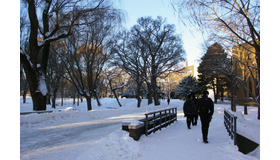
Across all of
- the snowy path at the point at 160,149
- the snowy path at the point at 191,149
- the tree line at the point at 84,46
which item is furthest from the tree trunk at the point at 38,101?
the snowy path at the point at 191,149

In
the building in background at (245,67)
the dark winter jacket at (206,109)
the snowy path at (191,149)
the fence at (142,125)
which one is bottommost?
the snowy path at (191,149)

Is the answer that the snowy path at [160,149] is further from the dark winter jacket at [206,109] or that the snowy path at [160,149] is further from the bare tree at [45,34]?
the bare tree at [45,34]

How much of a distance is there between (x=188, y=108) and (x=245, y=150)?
3.01 metres

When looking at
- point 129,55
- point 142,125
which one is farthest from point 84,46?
point 142,125

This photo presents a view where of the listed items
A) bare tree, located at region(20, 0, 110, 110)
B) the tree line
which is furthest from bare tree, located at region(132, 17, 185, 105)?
bare tree, located at region(20, 0, 110, 110)

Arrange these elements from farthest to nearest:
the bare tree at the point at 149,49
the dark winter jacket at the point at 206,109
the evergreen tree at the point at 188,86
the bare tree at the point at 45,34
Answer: the evergreen tree at the point at 188,86 < the bare tree at the point at 149,49 < the bare tree at the point at 45,34 < the dark winter jacket at the point at 206,109

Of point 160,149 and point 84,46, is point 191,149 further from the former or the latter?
point 84,46

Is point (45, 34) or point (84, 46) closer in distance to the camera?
point (45, 34)

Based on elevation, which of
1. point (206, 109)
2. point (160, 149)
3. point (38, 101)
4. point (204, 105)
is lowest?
point (160, 149)

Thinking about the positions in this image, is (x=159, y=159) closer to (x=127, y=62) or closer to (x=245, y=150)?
(x=245, y=150)

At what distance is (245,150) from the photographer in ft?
29.6

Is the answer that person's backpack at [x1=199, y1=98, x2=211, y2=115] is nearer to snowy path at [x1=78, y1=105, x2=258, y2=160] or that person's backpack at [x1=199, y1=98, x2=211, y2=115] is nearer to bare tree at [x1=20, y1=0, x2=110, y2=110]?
snowy path at [x1=78, y1=105, x2=258, y2=160]

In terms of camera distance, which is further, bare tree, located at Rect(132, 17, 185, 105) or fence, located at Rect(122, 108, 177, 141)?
bare tree, located at Rect(132, 17, 185, 105)

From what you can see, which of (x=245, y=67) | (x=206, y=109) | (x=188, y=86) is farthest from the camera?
(x=188, y=86)
